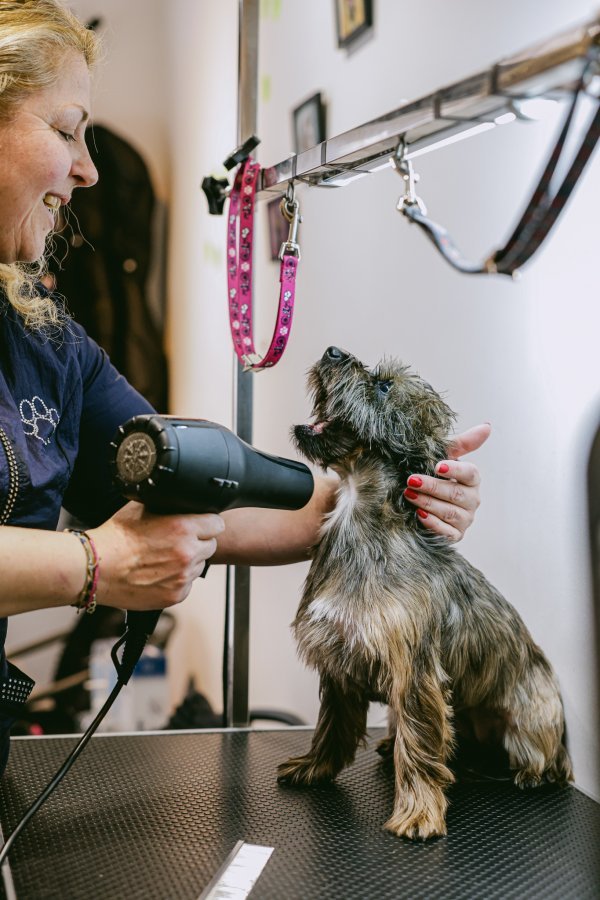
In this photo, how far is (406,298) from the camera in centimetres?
125

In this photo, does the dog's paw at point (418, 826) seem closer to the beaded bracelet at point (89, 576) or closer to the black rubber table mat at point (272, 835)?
the black rubber table mat at point (272, 835)

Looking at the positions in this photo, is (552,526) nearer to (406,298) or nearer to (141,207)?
(406,298)

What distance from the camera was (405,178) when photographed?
0.86m

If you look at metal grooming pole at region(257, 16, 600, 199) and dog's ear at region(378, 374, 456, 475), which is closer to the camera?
metal grooming pole at region(257, 16, 600, 199)

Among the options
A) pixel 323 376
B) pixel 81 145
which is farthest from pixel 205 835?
pixel 81 145

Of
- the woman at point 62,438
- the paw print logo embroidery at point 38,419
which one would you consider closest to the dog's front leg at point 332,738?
the woman at point 62,438

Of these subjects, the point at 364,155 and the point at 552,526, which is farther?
the point at 552,526

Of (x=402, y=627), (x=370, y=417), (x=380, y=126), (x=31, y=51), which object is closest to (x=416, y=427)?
(x=370, y=417)

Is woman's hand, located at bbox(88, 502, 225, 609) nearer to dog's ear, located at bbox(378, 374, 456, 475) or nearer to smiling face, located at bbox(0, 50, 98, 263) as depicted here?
dog's ear, located at bbox(378, 374, 456, 475)

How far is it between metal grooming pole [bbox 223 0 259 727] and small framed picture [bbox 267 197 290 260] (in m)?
0.26

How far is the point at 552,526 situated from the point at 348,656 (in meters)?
0.31

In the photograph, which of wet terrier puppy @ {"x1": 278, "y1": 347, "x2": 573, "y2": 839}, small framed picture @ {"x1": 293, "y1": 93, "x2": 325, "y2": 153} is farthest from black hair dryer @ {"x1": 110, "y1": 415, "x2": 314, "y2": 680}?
small framed picture @ {"x1": 293, "y1": 93, "x2": 325, "y2": 153}

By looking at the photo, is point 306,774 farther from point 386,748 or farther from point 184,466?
point 184,466

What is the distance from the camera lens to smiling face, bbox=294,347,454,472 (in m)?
0.97
